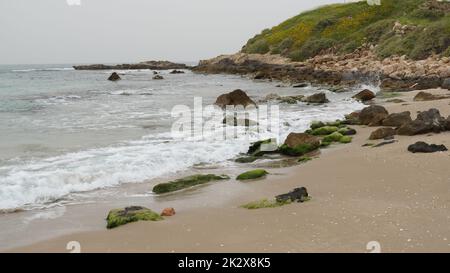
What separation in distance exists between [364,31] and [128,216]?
54475 mm

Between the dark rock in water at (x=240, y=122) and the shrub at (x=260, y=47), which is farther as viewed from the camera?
the shrub at (x=260, y=47)

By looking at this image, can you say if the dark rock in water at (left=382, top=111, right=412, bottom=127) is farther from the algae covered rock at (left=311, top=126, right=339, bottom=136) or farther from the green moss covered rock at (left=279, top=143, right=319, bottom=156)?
the green moss covered rock at (left=279, top=143, right=319, bottom=156)

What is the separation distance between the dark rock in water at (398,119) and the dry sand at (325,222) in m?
4.79

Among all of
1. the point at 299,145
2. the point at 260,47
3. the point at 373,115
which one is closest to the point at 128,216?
the point at 299,145

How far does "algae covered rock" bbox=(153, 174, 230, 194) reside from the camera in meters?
9.27

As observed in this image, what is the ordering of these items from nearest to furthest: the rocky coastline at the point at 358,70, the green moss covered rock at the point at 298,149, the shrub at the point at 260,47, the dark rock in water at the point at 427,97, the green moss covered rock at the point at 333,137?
the green moss covered rock at the point at 298,149 → the green moss covered rock at the point at 333,137 → the dark rock in water at the point at 427,97 → the rocky coastline at the point at 358,70 → the shrub at the point at 260,47

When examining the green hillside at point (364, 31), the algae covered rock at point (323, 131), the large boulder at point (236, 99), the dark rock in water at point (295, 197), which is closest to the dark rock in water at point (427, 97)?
the algae covered rock at point (323, 131)

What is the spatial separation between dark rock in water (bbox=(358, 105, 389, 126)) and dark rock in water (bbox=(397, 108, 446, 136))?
8.85 ft

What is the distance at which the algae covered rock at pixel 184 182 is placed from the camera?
30.4 ft

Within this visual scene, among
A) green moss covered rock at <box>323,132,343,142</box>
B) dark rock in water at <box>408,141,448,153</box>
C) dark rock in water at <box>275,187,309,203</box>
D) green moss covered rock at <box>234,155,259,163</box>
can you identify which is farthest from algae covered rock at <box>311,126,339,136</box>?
dark rock in water at <box>275,187,309,203</box>

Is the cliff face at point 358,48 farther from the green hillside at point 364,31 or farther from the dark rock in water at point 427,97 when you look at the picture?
the dark rock in water at point 427,97

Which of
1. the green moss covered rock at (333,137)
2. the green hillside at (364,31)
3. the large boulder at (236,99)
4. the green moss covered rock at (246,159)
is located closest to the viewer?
the green moss covered rock at (246,159)
